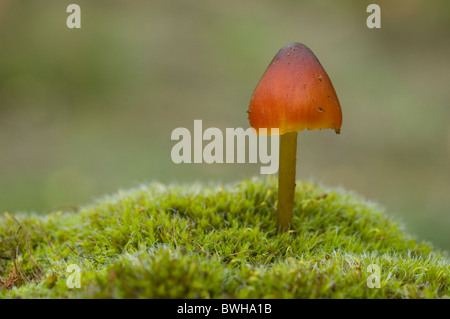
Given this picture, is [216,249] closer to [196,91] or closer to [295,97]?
[295,97]

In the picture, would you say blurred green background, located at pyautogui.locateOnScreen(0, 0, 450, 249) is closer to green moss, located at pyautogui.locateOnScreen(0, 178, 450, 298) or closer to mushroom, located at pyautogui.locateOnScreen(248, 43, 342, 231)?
green moss, located at pyautogui.locateOnScreen(0, 178, 450, 298)

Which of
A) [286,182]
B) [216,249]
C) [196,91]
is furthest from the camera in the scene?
[196,91]

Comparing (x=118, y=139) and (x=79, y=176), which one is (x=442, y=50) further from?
(x=79, y=176)

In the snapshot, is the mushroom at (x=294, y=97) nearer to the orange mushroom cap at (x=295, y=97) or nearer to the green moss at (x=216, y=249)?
the orange mushroom cap at (x=295, y=97)

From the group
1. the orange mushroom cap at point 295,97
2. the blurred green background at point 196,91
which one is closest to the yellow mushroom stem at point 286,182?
the orange mushroom cap at point 295,97

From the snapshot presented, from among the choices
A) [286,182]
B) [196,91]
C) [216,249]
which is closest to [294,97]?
[286,182]
